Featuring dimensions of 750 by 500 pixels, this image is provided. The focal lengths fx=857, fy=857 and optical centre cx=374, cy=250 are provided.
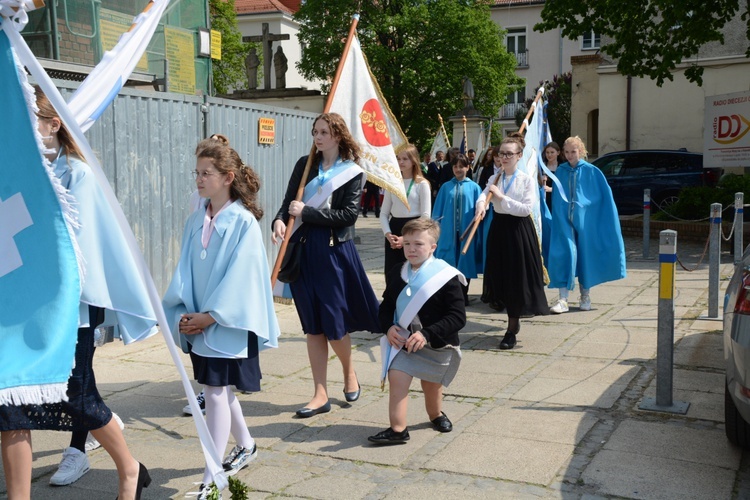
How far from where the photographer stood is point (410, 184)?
7906 millimetres

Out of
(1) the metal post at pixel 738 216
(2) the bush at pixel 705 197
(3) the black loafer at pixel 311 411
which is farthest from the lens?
(2) the bush at pixel 705 197

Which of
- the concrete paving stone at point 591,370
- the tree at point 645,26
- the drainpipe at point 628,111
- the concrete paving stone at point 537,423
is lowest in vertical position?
the concrete paving stone at point 591,370

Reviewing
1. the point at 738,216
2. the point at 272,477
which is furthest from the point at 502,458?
the point at 738,216

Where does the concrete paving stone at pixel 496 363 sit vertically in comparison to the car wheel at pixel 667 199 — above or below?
below

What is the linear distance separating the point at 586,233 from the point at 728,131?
6167 mm

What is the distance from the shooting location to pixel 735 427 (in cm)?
457

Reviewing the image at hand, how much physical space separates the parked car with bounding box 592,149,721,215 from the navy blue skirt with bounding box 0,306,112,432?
17.5 meters

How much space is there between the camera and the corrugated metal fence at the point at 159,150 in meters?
7.91

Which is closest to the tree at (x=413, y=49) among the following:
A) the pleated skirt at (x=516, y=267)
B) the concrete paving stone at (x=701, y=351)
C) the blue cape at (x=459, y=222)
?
the blue cape at (x=459, y=222)

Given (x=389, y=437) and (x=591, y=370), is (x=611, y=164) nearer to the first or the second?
(x=591, y=370)

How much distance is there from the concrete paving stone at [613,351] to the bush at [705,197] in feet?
30.5

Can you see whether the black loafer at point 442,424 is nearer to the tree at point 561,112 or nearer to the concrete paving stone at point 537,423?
the concrete paving stone at point 537,423

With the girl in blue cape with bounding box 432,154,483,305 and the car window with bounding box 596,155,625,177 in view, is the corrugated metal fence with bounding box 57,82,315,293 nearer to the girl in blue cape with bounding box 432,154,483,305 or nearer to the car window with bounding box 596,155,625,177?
the girl in blue cape with bounding box 432,154,483,305

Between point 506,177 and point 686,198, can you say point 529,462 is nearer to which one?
point 506,177
